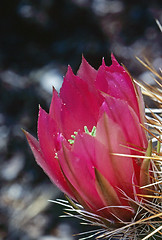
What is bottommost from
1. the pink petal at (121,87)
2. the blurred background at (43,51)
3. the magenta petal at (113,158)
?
the magenta petal at (113,158)

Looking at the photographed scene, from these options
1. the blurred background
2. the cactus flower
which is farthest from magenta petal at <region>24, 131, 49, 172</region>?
the blurred background

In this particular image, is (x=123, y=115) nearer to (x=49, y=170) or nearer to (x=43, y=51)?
(x=49, y=170)

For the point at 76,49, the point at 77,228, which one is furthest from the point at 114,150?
the point at 76,49

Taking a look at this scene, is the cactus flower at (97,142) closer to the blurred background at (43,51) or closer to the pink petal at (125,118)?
the pink petal at (125,118)

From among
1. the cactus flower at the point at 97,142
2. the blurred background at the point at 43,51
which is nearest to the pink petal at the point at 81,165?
the cactus flower at the point at 97,142

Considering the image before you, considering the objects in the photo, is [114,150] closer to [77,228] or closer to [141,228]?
[141,228]

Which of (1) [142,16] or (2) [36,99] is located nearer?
(2) [36,99]

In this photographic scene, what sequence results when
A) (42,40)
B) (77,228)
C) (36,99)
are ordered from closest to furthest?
(77,228)
(36,99)
(42,40)
